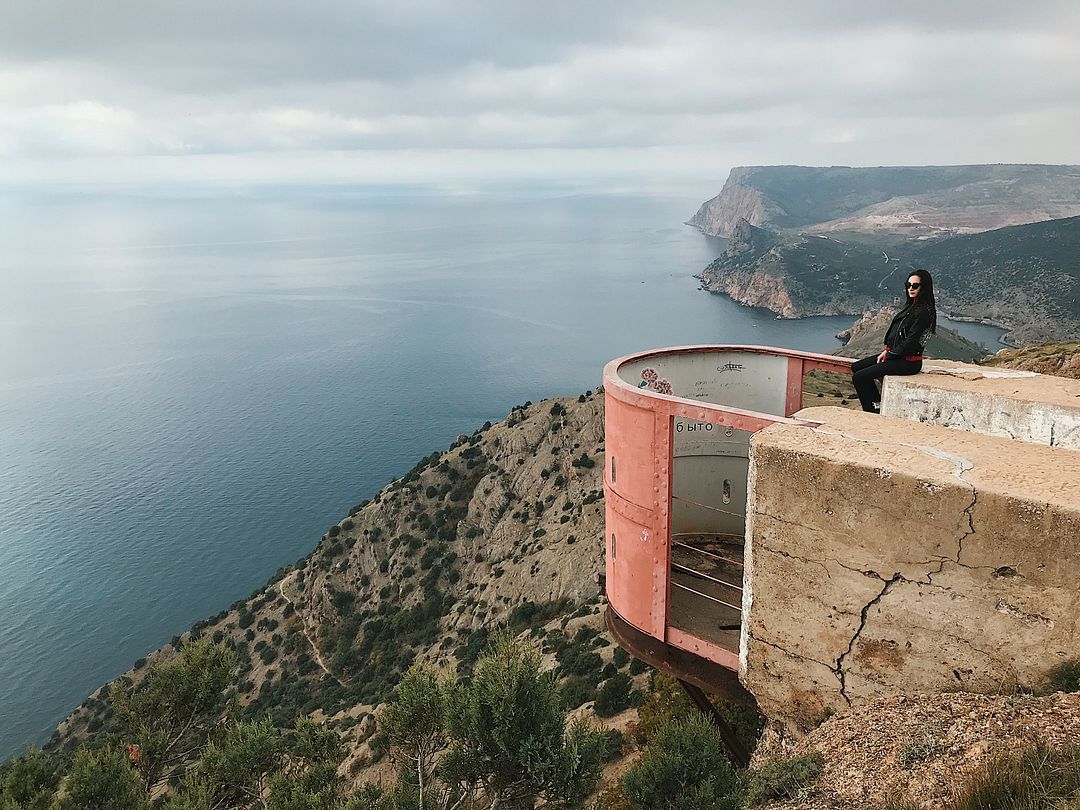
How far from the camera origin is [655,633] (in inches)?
317

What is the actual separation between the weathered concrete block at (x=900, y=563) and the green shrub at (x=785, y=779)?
758mm

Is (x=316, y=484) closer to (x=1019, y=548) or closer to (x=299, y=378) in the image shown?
(x=299, y=378)

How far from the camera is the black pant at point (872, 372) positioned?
8.09 meters

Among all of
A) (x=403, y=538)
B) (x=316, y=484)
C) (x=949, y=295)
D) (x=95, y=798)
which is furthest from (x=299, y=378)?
(x=949, y=295)

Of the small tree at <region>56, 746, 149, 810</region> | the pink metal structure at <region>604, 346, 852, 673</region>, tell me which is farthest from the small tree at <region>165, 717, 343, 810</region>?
the pink metal structure at <region>604, 346, 852, 673</region>

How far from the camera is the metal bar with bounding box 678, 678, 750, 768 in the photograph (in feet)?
28.9

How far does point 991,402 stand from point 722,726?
5545mm

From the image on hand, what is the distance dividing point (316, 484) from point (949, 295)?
409ft

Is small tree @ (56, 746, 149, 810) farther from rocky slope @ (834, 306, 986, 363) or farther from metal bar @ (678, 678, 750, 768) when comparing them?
rocky slope @ (834, 306, 986, 363)

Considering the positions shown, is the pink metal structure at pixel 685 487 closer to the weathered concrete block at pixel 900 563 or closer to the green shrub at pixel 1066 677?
the weathered concrete block at pixel 900 563

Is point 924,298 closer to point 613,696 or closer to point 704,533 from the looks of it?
point 704,533

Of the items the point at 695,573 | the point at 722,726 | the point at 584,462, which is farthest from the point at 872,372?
the point at 584,462

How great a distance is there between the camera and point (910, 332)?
26.0 feet

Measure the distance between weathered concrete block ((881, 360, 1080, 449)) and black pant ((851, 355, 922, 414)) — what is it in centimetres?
13
